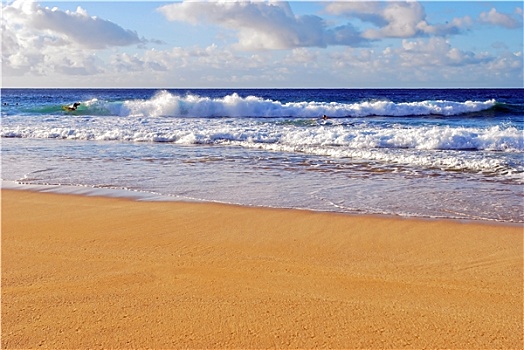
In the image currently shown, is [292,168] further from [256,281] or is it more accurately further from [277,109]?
[277,109]

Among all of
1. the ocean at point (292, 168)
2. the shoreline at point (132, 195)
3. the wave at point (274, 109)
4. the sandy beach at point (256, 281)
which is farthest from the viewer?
the wave at point (274, 109)

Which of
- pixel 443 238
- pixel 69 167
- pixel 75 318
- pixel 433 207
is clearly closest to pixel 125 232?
pixel 75 318

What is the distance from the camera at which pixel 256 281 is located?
4.07m

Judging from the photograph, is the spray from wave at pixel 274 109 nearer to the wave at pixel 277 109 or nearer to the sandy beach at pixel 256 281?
the wave at pixel 277 109

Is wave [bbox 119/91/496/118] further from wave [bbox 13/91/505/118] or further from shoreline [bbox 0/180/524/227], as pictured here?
shoreline [bbox 0/180/524/227]

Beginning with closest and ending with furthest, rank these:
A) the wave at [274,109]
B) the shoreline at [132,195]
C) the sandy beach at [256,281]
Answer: the sandy beach at [256,281] < the shoreline at [132,195] < the wave at [274,109]

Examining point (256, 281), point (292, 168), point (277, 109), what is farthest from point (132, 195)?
point (277, 109)

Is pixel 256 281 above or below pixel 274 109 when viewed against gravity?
below

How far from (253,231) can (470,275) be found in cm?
228

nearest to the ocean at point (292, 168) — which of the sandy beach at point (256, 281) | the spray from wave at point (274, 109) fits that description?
the sandy beach at point (256, 281)

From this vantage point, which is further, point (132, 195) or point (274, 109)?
point (274, 109)

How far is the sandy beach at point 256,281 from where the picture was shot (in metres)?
3.15

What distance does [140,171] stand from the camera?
9.86 metres

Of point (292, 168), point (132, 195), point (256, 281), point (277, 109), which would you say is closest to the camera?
point (256, 281)
